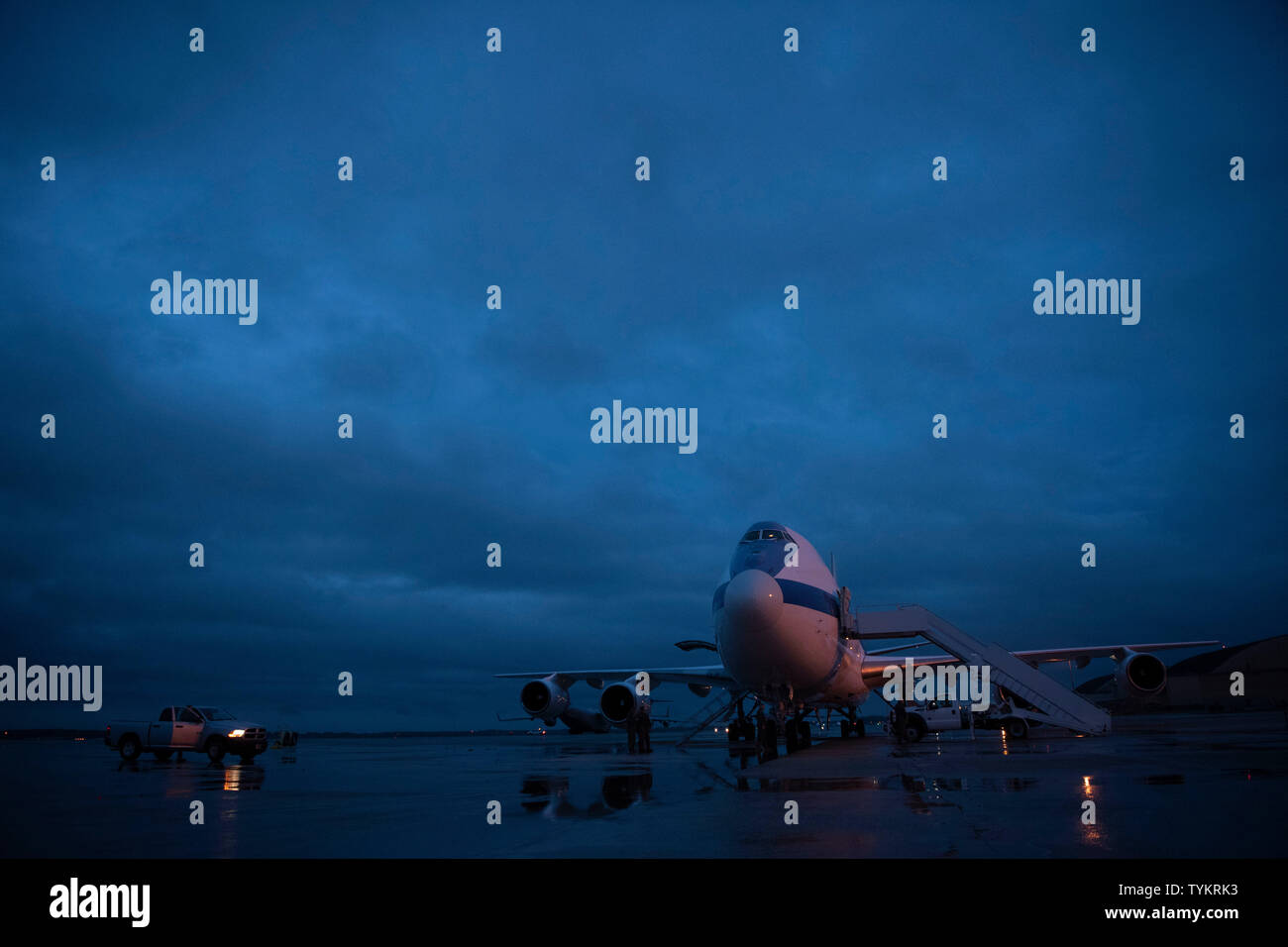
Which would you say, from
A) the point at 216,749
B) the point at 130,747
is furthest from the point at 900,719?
the point at 130,747

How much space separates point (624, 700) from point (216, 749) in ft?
43.6

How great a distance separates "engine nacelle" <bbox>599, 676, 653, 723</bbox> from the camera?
1168 inches

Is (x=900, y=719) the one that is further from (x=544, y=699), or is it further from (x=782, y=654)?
(x=544, y=699)

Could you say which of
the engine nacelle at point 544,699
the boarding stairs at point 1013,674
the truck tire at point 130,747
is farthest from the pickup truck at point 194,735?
the boarding stairs at point 1013,674

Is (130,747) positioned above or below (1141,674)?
below

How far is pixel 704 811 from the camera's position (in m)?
10.4

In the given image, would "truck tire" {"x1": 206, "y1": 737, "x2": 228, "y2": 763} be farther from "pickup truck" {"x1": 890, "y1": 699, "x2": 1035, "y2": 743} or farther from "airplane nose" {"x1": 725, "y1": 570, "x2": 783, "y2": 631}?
"pickup truck" {"x1": 890, "y1": 699, "x2": 1035, "y2": 743}

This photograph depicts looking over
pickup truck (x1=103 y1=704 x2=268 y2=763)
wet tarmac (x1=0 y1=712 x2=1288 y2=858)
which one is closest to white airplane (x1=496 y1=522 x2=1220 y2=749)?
wet tarmac (x1=0 y1=712 x2=1288 y2=858)

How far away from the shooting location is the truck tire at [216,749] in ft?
82.9
